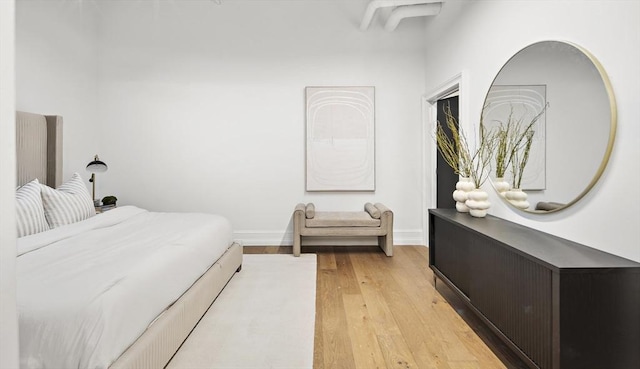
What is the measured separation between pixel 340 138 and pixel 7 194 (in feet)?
14.1

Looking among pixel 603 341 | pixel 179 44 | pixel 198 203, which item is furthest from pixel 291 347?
pixel 179 44

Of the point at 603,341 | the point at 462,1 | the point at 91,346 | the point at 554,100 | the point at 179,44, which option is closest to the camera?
the point at 91,346

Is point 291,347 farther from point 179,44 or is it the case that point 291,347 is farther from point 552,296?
point 179,44

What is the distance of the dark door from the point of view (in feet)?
13.7

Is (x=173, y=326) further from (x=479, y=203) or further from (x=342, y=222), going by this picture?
(x=342, y=222)

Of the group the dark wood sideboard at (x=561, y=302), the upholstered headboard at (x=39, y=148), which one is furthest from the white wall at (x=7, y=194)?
the upholstered headboard at (x=39, y=148)

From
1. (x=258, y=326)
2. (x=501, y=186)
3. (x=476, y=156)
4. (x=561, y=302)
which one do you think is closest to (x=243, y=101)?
(x=476, y=156)

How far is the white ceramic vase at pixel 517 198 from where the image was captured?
2.53 meters

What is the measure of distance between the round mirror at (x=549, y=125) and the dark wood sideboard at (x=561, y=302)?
0.37 m

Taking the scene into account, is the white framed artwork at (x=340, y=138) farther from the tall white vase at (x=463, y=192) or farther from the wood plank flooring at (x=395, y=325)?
the tall white vase at (x=463, y=192)

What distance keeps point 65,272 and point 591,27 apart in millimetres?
2887

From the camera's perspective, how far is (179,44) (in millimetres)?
4848

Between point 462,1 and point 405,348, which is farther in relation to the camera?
point 462,1

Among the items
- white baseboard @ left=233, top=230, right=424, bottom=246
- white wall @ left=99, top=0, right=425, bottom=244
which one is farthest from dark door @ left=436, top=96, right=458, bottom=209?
white baseboard @ left=233, top=230, right=424, bottom=246
